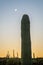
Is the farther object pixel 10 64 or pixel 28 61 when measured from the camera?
pixel 10 64

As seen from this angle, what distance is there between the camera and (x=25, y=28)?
25141 millimetres

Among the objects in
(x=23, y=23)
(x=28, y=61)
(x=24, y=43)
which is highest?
(x=23, y=23)

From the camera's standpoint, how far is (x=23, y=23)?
25375 mm

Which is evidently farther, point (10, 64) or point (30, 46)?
point (10, 64)

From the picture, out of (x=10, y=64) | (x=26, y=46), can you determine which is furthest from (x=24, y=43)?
(x=10, y=64)

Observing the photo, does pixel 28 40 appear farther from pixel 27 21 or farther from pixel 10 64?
pixel 10 64

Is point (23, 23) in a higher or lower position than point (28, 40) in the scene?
higher

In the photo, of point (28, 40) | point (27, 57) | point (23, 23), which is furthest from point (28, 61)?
point (23, 23)

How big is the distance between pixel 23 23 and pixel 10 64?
5442mm

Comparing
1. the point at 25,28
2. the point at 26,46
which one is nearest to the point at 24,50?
the point at 26,46

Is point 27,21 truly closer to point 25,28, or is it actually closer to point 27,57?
point 25,28

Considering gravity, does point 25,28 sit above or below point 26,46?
above

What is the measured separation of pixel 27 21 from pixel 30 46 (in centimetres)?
233

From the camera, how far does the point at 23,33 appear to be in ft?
82.0
